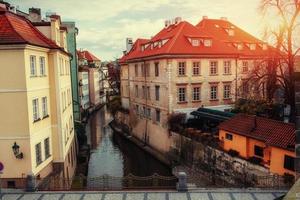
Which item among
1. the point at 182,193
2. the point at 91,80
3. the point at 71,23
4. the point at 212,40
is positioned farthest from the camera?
the point at 91,80

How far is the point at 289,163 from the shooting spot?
17609 millimetres

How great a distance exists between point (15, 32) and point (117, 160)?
1786 cm

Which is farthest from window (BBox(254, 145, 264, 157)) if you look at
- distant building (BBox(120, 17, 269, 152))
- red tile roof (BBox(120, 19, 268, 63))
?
red tile roof (BBox(120, 19, 268, 63))

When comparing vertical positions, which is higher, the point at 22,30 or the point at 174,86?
the point at 22,30

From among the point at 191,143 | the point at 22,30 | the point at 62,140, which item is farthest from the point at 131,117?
the point at 22,30

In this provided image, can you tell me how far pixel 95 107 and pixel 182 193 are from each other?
57.0 meters

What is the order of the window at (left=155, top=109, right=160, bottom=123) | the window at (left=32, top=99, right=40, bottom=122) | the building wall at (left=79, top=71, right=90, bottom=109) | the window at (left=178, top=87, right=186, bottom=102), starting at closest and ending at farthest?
the window at (left=32, top=99, right=40, bottom=122)
the window at (left=178, top=87, right=186, bottom=102)
the window at (left=155, top=109, right=160, bottom=123)
the building wall at (left=79, top=71, right=90, bottom=109)

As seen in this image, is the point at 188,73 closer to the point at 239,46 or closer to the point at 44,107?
the point at 239,46

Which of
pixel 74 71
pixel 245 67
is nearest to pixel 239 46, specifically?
pixel 245 67

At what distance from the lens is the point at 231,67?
34.1m

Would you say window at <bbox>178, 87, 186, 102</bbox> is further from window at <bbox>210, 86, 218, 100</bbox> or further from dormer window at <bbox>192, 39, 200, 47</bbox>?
dormer window at <bbox>192, 39, 200, 47</bbox>

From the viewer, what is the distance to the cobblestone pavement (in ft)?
46.8

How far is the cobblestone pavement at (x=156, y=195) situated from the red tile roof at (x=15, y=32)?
7.29 metres

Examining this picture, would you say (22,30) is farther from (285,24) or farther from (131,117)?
(131,117)
